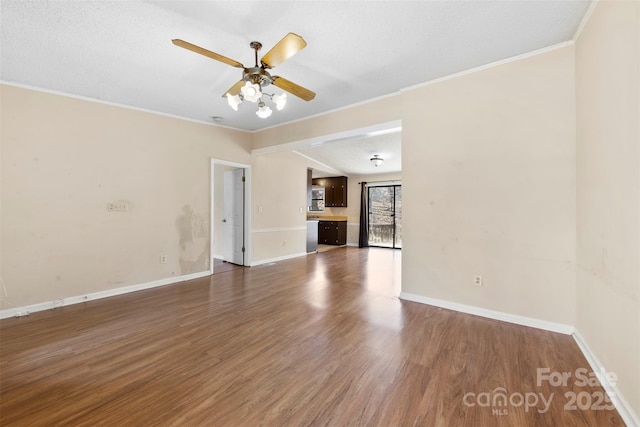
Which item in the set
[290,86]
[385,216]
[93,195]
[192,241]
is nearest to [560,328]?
[290,86]

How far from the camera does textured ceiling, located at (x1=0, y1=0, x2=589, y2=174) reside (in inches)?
77.7

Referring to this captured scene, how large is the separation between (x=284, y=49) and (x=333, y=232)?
7028 millimetres

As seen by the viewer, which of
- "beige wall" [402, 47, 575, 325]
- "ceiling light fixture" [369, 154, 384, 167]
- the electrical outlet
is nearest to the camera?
"beige wall" [402, 47, 575, 325]

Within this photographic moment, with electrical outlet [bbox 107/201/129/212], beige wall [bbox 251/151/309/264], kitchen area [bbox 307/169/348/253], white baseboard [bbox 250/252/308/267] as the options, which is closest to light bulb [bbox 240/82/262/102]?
electrical outlet [bbox 107/201/129/212]

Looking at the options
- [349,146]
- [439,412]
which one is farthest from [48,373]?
[349,146]

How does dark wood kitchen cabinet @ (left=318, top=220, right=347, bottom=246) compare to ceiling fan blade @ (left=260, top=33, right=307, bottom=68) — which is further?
dark wood kitchen cabinet @ (left=318, top=220, right=347, bottom=246)

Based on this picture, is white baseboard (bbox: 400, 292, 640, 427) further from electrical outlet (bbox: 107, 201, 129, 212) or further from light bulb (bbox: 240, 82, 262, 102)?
electrical outlet (bbox: 107, 201, 129, 212)

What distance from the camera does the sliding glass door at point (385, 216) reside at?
8.27 meters

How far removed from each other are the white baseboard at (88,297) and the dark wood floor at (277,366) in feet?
0.50

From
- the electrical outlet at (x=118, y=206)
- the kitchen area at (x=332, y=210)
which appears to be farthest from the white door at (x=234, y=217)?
the kitchen area at (x=332, y=210)

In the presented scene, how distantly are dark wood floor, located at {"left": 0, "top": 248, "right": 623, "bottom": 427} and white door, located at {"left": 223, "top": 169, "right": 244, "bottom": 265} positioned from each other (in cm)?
228

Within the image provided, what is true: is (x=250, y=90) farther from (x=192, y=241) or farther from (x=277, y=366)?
(x=192, y=241)

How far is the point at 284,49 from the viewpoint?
1.92m

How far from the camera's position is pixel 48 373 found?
1.91 metres
